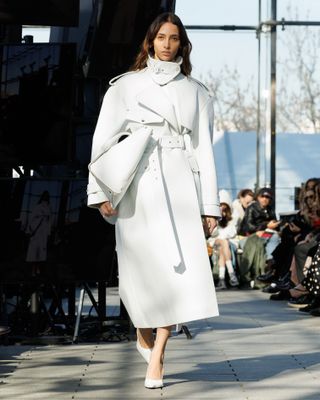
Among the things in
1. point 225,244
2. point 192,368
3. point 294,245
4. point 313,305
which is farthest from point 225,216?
point 192,368

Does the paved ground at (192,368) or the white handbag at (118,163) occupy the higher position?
the white handbag at (118,163)

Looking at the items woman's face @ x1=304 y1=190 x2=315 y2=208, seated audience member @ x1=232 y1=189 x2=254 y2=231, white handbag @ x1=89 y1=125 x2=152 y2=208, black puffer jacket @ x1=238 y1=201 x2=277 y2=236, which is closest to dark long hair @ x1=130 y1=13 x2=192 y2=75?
white handbag @ x1=89 y1=125 x2=152 y2=208

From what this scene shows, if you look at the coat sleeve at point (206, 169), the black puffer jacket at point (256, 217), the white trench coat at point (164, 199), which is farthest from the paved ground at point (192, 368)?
the black puffer jacket at point (256, 217)

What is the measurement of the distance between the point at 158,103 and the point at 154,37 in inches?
13.9

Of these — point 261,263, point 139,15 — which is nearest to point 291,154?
point 261,263

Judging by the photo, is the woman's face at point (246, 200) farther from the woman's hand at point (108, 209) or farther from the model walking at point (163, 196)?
the woman's hand at point (108, 209)

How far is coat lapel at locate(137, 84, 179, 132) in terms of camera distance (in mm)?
6637

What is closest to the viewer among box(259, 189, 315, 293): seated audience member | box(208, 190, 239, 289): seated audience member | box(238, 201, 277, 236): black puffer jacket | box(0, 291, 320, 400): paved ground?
box(0, 291, 320, 400): paved ground

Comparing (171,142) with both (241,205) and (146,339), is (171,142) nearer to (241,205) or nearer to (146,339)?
(146,339)

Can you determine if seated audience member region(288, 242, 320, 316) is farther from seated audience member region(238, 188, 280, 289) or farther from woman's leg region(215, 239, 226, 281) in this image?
seated audience member region(238, 188, 280, 289)

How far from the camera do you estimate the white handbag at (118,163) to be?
649 cm

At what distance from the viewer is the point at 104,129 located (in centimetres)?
664

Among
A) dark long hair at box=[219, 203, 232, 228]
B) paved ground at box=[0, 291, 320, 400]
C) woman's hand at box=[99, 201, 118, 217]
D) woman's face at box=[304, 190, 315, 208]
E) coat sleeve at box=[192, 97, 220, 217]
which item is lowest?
paved ground at box=[0, 291, 320, 400]

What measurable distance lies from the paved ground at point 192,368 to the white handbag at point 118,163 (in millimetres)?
992
